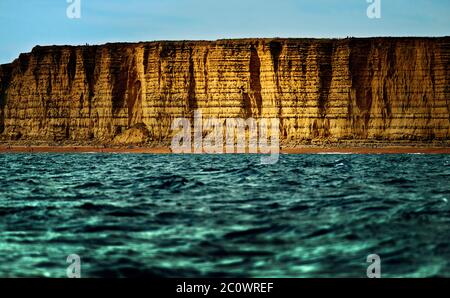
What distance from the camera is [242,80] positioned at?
3644 inches

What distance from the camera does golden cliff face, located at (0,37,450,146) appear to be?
90812mm

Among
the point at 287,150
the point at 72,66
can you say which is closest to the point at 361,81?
the point at 287,150

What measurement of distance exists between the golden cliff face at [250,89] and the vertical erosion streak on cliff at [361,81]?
134mm

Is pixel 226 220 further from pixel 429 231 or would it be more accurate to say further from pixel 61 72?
pixel 61 72

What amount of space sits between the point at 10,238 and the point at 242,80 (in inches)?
3231

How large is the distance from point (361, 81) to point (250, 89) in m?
15.1

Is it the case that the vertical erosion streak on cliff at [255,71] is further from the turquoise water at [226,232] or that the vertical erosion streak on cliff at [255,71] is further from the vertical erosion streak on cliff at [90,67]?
the turquoise water at [226,232]

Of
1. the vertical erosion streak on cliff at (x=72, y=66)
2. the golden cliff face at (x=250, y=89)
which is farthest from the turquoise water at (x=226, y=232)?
the vertical erosion streak on cliff at (x=72, y=66)

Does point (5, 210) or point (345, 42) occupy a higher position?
point (345, 42)

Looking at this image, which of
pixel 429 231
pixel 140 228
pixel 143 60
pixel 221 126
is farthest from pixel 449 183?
pixel 143 60

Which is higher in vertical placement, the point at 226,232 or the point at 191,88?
the point at 191,88

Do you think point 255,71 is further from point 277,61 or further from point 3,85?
point 3,85

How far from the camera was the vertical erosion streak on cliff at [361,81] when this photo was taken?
9138cm

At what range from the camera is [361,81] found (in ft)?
305
